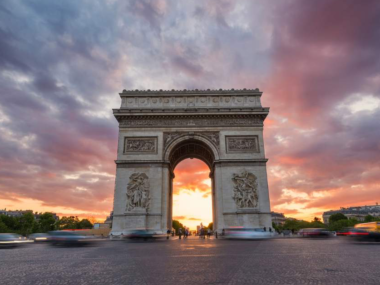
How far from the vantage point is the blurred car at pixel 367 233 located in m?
14.7

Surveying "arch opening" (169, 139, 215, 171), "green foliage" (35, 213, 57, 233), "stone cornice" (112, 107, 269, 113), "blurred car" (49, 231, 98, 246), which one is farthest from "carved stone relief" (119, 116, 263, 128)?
"green foliage" (35, 213, 57, 233)

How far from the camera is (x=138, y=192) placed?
25172 millimetres

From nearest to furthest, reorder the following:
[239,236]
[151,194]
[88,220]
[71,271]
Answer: [71,271]
[239,236]
[151,194]
[88,220]

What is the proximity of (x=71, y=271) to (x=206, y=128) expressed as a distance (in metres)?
22.7

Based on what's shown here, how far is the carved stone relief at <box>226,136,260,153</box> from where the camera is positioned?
1061 inches

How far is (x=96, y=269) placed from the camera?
593cm

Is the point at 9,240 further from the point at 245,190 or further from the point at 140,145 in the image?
the point at 245,190

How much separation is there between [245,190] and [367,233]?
11.5 m

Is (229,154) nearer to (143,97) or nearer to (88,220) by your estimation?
(143,97)

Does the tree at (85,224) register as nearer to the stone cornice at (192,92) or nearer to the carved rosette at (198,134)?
the stone cornice at (192,92)

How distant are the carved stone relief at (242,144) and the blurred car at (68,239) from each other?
51.9 feet

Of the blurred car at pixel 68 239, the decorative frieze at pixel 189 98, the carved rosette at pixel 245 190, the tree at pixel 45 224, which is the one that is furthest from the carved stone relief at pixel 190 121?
the tree at pixel 45 224

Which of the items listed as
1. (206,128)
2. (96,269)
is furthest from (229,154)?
(96,269)

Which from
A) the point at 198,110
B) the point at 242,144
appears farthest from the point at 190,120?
the point at 242,144
